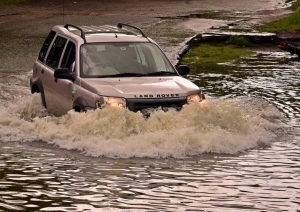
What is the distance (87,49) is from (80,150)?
7.51ft

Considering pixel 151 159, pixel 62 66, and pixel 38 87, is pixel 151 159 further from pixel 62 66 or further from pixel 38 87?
pixel 38 87

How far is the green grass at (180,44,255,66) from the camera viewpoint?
23.4 m

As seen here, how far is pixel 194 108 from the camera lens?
12.4 m

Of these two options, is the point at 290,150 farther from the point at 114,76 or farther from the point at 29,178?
the point at 29,178

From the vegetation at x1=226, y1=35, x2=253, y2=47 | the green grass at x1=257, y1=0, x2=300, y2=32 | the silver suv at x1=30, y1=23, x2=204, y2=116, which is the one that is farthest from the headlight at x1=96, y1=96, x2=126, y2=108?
the green grass at x1=257, y1=0, x2=300, y2=32

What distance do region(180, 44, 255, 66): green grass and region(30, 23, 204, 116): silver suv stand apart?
885 centimetres

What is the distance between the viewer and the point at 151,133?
471 inches

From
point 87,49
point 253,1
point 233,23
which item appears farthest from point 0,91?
point 253,1

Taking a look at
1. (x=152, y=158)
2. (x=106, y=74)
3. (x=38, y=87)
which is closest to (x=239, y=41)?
(x=38, y=87)

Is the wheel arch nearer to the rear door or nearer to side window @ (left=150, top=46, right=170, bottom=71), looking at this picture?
the rear door

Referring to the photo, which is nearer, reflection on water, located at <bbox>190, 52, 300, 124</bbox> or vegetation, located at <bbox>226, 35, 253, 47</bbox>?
reflection on water, located at <bbox>190, 52, 300, 124</bbox>

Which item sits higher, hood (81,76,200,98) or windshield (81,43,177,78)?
windshield (81,43,177,78)

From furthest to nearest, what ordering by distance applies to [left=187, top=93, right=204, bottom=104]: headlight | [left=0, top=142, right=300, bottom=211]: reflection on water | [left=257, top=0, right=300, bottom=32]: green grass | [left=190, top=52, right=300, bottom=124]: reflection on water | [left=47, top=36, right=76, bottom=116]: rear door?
[left=257, top=0, right=300, bottom=32]: green grass → [left=190, top=52, right=300, bottom=124]: reflection on water → [left=47, top=36, right=76, bottom=116]: rear door → [left=187, top=93, right=204, bottom=104]: headlight → [left=0, top=142, right=300, bottom=211]: reflection on water

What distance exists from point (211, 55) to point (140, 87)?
12417 mm
